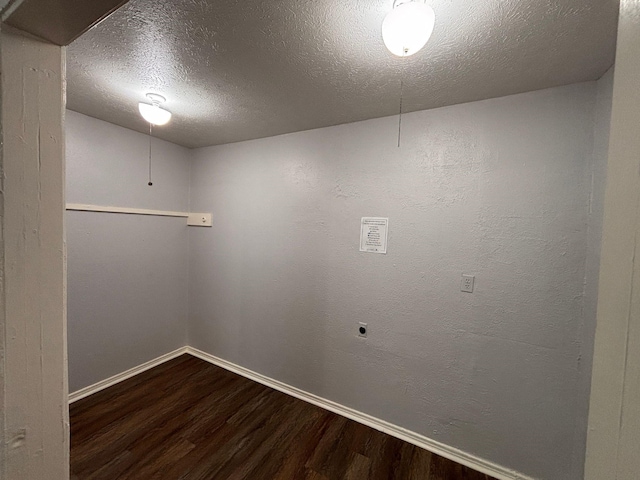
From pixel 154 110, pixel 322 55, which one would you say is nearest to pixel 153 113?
pixel 154 110

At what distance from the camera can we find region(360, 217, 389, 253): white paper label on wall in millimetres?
1907

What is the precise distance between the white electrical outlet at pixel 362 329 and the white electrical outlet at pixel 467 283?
2.38 feet

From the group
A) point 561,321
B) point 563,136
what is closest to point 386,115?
point 563,136

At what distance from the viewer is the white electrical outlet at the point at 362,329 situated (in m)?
1.99

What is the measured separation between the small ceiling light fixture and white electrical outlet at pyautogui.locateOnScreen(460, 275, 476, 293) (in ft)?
4.27

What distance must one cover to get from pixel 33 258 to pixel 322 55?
1.31 metres

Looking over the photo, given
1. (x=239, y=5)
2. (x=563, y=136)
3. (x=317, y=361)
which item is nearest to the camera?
(x=239, y=5)

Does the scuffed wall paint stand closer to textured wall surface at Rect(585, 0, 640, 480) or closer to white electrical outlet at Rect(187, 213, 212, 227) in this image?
textured wall surface at Rect(585, 0, 640, 480)

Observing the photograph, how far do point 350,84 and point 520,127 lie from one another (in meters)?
1.02

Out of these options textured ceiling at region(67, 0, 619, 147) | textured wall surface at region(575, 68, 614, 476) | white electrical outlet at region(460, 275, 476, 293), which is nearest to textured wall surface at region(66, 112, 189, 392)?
textured ceiling at region(67, 0, 619, 147)

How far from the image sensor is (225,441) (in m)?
1.79

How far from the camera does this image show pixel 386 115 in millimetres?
1886

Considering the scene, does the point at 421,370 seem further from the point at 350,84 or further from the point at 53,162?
the point at 53,162

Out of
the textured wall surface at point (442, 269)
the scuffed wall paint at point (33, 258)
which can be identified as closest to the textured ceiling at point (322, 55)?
the textured wall surface at point (442, 269)
